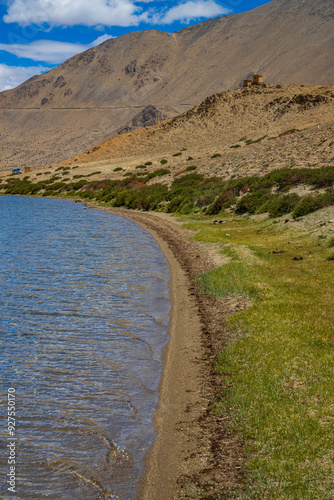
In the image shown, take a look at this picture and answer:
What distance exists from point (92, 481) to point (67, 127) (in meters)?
184

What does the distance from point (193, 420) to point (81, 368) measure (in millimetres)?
2889

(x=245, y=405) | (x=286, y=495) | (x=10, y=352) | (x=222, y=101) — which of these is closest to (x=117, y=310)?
(x=10, y=352)

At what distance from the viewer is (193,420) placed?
7.40 m

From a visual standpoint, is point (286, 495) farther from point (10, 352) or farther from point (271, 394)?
point (10, 352)

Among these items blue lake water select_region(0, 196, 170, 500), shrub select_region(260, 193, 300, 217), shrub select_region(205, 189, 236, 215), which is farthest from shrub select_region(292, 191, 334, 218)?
shrub select_region(205, 189, 236, 215)

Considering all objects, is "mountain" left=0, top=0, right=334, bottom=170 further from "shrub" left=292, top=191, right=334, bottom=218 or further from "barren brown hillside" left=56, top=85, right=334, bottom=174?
"shrub" left=292, top=191, right=334, bottom=218

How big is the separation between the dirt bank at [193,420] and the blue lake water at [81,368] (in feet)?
0.75

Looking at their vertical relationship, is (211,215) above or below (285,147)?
below

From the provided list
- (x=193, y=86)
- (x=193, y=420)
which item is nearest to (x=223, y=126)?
(x=193, y=420)

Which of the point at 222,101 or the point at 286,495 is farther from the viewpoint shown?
the point at 222,101

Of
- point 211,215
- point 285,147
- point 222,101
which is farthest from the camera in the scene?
point 222,101

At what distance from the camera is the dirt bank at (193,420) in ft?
19.3

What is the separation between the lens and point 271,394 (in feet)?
24.8

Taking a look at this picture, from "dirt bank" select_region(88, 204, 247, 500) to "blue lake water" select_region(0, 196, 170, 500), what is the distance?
9.1 inches
